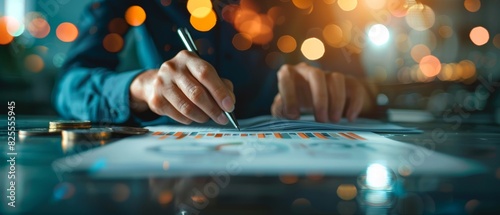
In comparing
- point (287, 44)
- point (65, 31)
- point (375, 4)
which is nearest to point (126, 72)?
point (287, 44)

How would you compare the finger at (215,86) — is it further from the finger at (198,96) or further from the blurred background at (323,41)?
the blurred background at (323,41)

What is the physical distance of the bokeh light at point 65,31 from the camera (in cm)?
127

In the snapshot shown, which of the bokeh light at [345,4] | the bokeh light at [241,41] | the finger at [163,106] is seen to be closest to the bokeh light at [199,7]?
the bokeh light at [241,41]

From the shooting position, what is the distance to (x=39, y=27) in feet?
4.42

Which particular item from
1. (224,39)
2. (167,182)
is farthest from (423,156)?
(224,39)

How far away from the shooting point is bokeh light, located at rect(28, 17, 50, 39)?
1323mm

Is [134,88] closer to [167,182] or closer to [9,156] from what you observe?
[9,156]

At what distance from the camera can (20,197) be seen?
6.6 inches

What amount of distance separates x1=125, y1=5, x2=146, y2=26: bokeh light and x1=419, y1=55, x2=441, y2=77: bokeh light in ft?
6.90

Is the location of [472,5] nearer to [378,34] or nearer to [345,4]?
[378,34]

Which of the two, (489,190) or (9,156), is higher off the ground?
(9,156)

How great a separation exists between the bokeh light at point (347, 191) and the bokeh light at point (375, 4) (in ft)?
7.67

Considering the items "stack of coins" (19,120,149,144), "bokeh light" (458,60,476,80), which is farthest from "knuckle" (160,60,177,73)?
"bokeh light" (458,60,476,80)

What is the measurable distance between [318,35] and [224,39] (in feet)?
1.44
